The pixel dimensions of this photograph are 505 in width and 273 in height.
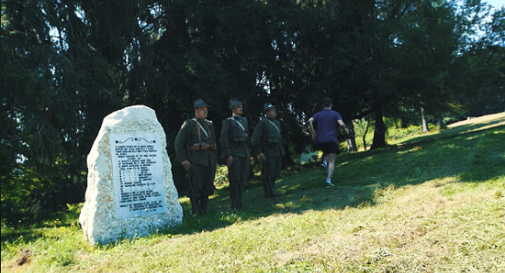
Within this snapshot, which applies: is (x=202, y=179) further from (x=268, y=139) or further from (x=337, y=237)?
(x=337, y=237)

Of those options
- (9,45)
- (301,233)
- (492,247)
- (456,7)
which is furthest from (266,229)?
(456,7)

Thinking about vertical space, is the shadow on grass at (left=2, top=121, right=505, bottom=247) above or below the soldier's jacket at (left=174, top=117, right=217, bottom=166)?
A: below

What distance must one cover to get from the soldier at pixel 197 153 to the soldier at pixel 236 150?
0.94 ft

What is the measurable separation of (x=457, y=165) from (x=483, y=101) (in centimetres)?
909

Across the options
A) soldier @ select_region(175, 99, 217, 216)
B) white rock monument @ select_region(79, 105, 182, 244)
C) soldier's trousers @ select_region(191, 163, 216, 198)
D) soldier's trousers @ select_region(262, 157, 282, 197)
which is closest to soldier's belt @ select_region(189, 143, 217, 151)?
soldier @ select_region(175, 99, 217, 216)

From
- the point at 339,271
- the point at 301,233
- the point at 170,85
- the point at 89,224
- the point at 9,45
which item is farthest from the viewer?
the point at 170,85

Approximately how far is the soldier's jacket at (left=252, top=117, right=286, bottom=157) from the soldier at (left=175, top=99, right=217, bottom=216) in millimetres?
1392

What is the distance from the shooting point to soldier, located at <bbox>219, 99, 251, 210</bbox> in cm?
774

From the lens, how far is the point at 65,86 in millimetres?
9602

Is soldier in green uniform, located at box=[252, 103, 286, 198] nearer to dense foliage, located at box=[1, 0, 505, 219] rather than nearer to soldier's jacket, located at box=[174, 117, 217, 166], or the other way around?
soldier's jacket, located at box=[174, 117, 217, 166]

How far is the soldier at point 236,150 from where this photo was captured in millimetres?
7738

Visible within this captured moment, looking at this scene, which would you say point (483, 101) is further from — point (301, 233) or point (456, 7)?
point (301, 233)

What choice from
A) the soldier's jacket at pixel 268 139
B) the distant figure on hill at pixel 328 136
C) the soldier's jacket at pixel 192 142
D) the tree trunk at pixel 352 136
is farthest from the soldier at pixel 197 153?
the tree trunk at pixel 352 136

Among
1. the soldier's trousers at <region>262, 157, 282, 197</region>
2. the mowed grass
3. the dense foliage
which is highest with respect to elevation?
the dense foliage
